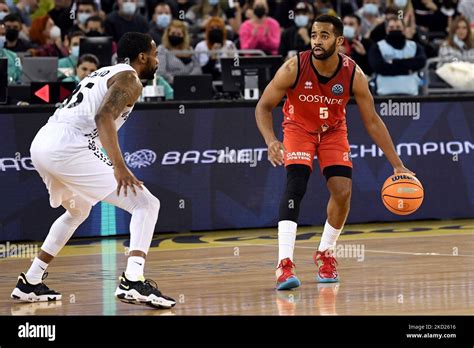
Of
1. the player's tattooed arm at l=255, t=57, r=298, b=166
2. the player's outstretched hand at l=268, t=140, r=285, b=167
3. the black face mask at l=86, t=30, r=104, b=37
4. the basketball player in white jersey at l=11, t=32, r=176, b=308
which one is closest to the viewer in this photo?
the basketball player in white jersey at l=11, t=32, r=176, b=308

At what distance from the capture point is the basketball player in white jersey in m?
9.85

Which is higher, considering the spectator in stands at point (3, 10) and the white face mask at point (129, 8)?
the white face mask at point (129, 8)

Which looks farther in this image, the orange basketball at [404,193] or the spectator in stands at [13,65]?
the spectator in stands at [13,65]

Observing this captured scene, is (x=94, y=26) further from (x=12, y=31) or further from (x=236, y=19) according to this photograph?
(x=236, y=19)

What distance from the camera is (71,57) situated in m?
18.2

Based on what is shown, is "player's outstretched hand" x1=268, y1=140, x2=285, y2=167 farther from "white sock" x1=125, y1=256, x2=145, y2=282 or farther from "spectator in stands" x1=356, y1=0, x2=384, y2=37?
"spectator in stands" x1=356, y1=0, x2=384, y2=37

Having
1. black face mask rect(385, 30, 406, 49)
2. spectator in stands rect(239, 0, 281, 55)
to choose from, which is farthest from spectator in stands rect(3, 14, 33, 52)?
black face mask rect(385, 30, 406, 49)

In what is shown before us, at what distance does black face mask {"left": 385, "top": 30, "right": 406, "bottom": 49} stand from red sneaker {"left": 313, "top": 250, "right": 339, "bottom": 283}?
7.58 metres

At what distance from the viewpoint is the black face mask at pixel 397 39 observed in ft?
62.2

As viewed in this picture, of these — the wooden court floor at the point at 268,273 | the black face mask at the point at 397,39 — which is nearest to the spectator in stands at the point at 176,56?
the black face mask at the point at 397,39

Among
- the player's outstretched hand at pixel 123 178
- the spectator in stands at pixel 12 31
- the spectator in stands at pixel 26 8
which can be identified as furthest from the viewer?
the spectator in stands at pixel 26 8

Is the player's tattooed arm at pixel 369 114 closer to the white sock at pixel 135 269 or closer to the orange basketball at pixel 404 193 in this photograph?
the orange basketball at pixel 404 193
